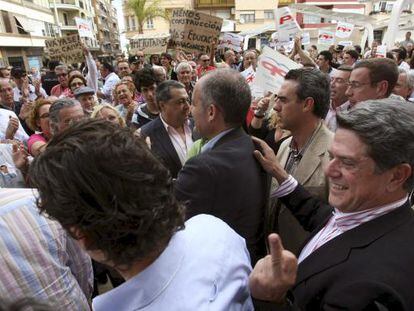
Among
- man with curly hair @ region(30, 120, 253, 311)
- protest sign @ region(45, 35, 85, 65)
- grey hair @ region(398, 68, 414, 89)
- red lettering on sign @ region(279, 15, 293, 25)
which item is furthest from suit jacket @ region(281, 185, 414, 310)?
protest sign @ region(45, 35, 85, 65)

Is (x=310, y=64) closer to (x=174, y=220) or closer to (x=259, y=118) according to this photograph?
(x=259, y=118)

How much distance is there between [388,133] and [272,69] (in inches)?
103

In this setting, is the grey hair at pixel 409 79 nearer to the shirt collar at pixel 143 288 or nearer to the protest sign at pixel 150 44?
the shirt collar at pixel 143 288

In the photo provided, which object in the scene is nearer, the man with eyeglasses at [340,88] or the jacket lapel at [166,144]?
the jacket lapel at [166,144]

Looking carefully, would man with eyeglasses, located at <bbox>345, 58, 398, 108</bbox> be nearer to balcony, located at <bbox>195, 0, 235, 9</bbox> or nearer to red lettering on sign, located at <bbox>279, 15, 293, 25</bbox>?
red lettering on sign, located at <bbox>279, 15, 293, 25</bbox>

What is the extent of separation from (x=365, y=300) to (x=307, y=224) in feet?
2.89

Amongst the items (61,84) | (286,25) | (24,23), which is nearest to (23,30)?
(24,23)

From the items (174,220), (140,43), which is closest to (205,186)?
(174,220)

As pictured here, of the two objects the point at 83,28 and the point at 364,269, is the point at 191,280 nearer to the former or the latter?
the point at 364,269

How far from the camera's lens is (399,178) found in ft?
4.07

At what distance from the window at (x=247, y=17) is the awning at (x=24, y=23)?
2458cm

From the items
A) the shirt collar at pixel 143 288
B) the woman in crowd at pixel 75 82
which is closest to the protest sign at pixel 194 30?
the woman in crowd at pixel 75 82

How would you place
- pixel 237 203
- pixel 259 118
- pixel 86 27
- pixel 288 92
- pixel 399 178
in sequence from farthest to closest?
1. pixel 86 27
2. pixel 259 118
3. pixel 288 92
4. pixel 237 203
5. pixel 399 178

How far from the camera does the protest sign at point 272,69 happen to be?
3.61 m
